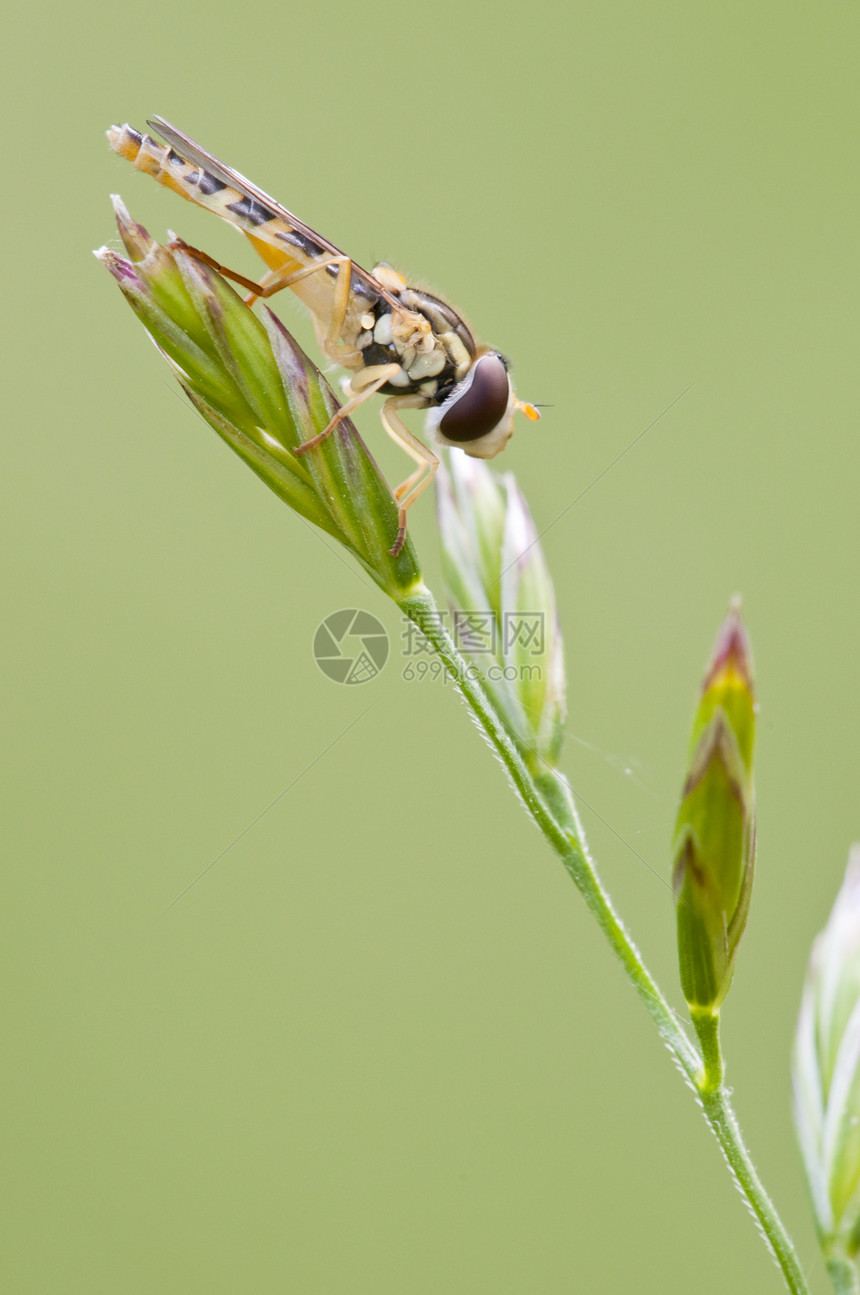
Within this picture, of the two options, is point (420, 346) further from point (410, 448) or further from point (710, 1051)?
point (710, 1051)

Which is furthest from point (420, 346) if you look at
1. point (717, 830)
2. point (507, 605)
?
point (717, 830)

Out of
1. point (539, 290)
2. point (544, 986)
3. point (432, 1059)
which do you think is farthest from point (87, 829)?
point (539, 290)

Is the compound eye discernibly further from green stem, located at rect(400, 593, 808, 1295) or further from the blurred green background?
the blurred green background

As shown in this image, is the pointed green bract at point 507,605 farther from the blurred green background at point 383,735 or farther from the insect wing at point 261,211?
the blurred green background at point 383,735

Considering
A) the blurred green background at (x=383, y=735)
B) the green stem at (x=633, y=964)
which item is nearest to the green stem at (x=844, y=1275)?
the green stem at (x=633, y=964)

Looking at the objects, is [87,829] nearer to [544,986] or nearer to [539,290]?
[544,986]

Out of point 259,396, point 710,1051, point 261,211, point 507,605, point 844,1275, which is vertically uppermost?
point 261,211
